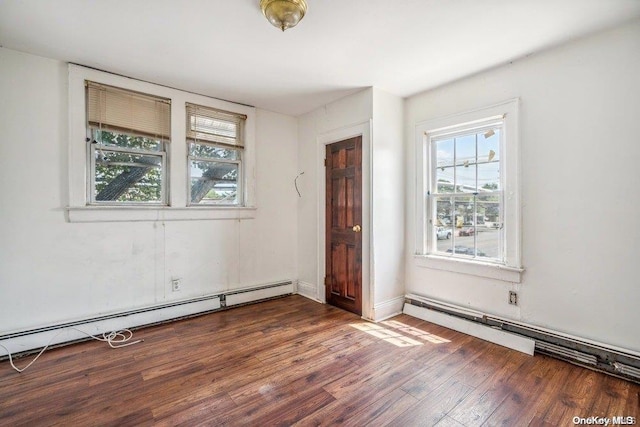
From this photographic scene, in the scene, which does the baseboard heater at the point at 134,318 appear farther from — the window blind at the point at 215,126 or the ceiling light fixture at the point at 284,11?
the ceiling light fixture at the point at 284,11

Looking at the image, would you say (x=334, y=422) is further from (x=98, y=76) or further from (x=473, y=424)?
(x=98, y=76)

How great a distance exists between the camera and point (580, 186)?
227 cm

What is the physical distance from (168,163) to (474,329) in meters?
3.56

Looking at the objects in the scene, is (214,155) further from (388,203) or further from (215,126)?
(388,203)

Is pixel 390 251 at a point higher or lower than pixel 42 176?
lower

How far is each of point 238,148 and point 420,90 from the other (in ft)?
7.40

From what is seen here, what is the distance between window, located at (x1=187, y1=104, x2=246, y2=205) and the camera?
11.0 ft

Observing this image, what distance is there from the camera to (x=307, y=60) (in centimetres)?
257

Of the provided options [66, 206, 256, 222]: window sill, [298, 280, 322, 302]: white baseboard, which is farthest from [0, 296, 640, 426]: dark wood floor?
[66, 206, 256, 222]: window sill

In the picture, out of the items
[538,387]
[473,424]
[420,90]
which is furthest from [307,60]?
[538,387]

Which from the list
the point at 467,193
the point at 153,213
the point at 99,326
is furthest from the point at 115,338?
the point at 467,193

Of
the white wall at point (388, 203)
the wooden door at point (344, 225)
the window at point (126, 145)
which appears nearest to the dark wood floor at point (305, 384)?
the white wall at point (388, 203)

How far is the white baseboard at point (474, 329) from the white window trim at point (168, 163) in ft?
7.67

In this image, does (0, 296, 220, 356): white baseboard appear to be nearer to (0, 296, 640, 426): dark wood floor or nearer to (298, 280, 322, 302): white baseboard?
(0, 296, 640, 426): dark wood floor
